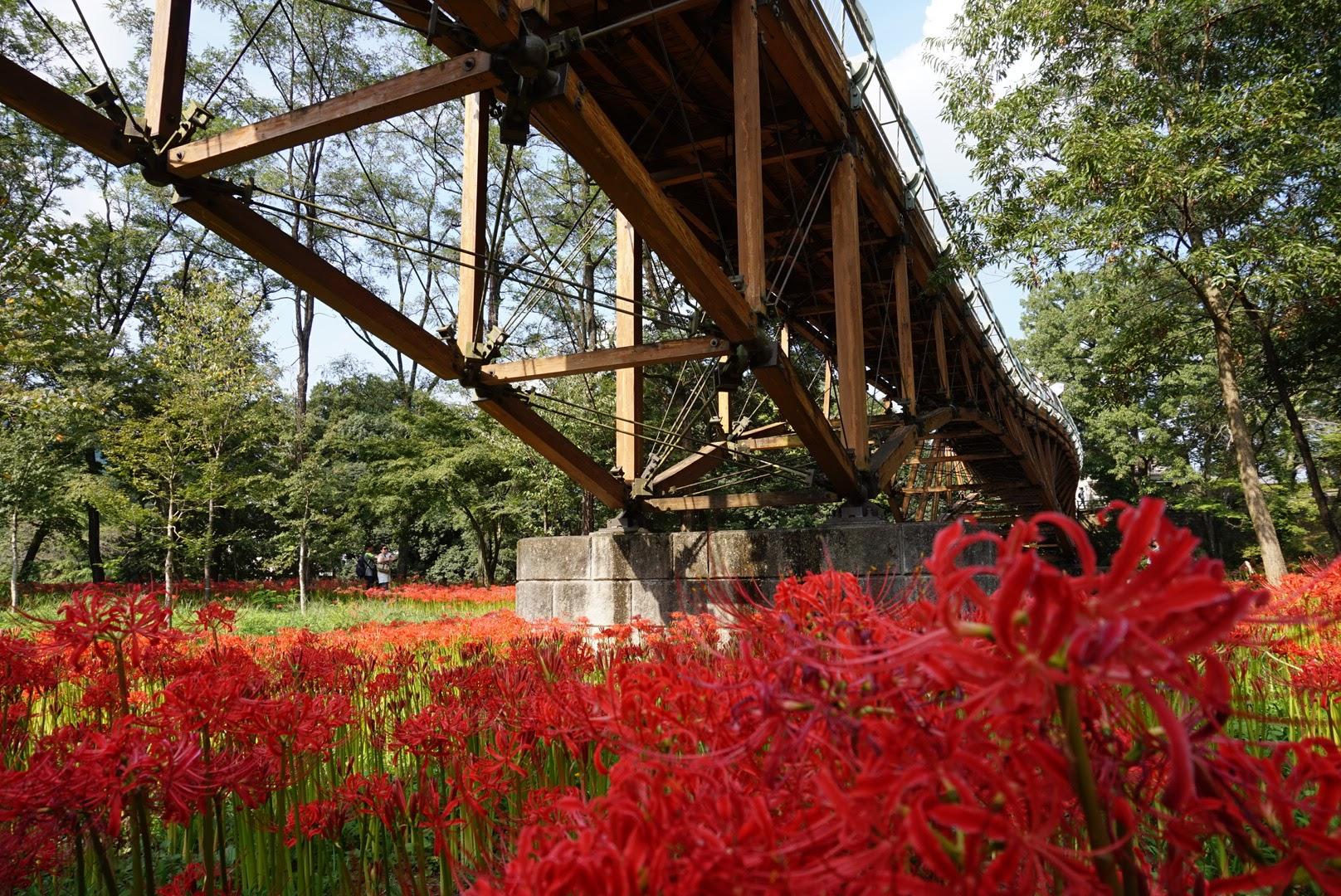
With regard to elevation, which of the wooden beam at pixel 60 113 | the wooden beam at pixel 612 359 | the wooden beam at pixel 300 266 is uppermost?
the wooden beam at pixel 60 113

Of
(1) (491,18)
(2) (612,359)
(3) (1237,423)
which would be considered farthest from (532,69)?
(3) (1237,423)

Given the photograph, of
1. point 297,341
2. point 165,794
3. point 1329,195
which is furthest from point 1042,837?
point 297,341

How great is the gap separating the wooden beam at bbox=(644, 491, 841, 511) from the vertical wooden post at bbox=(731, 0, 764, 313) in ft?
8.32

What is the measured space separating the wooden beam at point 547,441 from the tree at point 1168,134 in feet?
22.1

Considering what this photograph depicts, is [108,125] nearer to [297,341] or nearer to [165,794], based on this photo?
[165,794]

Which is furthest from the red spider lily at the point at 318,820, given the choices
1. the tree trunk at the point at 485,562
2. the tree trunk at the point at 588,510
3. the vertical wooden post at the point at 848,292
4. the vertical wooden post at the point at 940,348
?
the tree trunk at the point at 485,562

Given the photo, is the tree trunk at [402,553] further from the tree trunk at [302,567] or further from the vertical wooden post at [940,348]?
the vertical wooden post at [940,348]

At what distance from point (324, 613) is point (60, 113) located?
1203 cm

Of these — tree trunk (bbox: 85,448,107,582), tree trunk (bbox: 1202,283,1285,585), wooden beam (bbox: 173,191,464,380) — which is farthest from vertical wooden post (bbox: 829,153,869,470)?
tree trunk (bbox: 85,448,107,582)

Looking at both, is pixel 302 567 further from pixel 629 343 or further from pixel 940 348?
pixel 940 348

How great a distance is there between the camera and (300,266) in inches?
192

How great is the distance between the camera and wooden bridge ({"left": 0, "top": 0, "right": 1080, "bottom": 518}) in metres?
3.95

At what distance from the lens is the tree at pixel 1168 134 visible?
938 cm

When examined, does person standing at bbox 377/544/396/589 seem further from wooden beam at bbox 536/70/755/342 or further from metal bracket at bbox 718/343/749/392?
wooden beam at bbox 536/70/755/342
